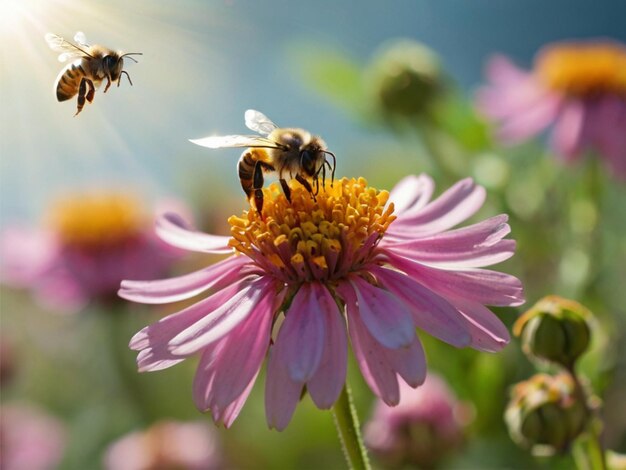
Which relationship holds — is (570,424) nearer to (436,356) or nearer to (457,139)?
(436,356)

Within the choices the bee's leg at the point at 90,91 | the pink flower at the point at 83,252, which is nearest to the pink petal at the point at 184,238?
the bee's leg at the point at 90,91

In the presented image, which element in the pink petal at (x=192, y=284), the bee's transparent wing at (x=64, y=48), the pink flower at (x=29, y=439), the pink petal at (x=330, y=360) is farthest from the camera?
the pink flower at (x=29, y=439)

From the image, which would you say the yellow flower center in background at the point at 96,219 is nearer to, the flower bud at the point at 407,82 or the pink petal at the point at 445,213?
the flower bud at the point at 407,82

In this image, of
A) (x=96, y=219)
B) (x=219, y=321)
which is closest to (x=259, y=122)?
(x=219, y=321)

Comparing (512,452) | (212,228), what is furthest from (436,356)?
(212,228)

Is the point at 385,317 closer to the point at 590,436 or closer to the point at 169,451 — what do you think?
the point at 590,436
